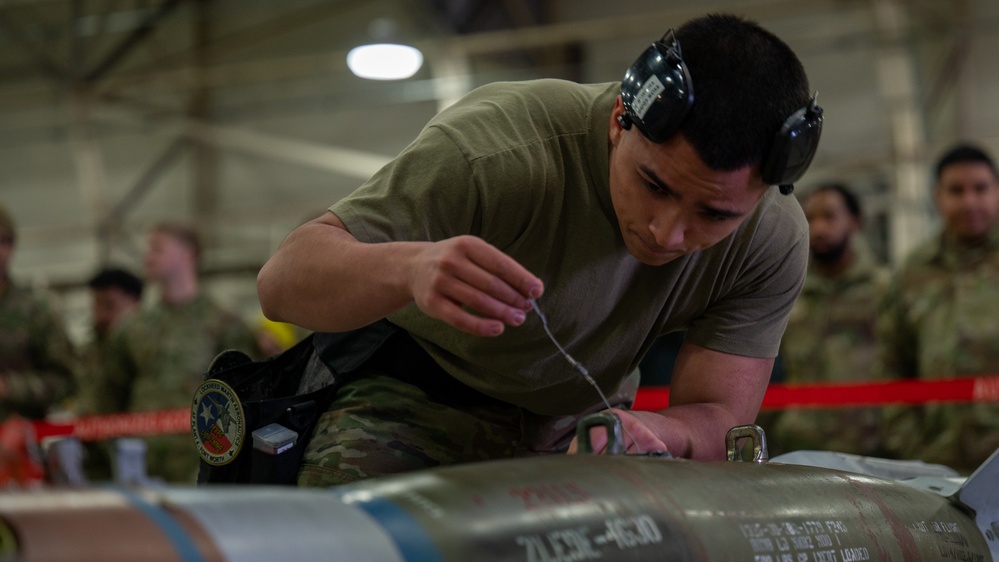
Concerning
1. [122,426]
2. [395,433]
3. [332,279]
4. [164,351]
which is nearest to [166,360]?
[164,351]

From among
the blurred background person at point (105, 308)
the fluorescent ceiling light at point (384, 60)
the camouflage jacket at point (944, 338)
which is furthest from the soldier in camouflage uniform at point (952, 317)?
the fluorescent ceiling light at point (384, 60)

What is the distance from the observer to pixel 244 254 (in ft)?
35.1

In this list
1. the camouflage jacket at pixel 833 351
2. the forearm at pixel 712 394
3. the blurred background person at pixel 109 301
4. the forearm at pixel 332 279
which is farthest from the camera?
the blurred background person at pixel 109 301

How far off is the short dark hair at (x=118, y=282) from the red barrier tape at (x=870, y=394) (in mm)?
2962

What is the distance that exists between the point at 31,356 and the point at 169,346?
57 centimetres

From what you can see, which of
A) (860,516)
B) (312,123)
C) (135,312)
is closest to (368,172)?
(312,123)

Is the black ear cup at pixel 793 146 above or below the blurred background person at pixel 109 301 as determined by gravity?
above

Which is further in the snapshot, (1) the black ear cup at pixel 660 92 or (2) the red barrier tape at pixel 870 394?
(2) the red barrier tape at pixel 870 394

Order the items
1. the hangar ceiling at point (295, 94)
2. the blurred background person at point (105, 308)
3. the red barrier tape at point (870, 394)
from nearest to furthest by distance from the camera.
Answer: the red barrier tape at point (870, 394) → the blurred background person at point (105, 308) → the hangar ceiling at point (295, 94)

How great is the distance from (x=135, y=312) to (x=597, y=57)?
5.14 meters

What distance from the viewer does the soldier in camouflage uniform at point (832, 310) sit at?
4527mm

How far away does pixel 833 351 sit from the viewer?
4598 millimetres

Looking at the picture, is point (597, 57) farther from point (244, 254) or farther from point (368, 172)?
point (244, 254)

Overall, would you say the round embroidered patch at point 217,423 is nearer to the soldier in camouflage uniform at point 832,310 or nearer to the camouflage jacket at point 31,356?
the soldier in camouflage uniform at point 832,310
